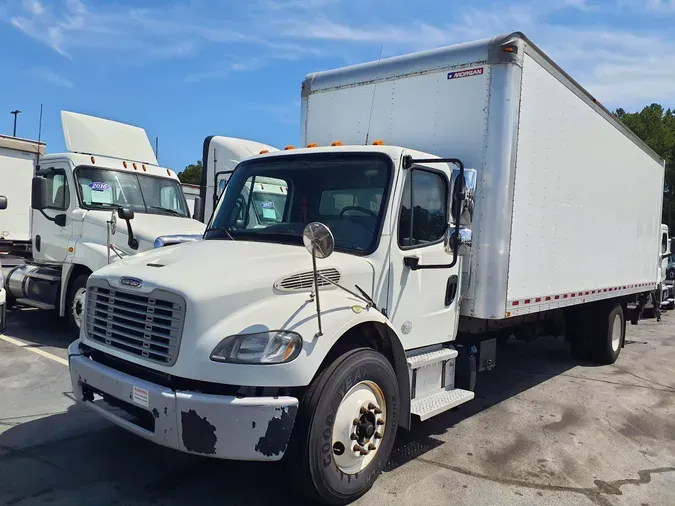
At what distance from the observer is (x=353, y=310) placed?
12.1 ft

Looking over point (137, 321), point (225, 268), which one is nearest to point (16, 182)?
point (137, 321)

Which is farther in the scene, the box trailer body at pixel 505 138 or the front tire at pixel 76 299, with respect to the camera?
the front tire at pixel 76 299

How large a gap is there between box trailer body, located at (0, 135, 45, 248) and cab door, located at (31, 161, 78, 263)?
7281 mm

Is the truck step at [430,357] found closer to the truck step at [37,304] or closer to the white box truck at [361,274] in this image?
the white box truck at [361,274]

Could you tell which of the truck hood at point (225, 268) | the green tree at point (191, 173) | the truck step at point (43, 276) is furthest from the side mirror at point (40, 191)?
the green tree at point (191, 173)

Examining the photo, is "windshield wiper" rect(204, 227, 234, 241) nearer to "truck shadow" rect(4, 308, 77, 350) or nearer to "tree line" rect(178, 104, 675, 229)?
"truck shadow" rect(4, 308, 77, 350)

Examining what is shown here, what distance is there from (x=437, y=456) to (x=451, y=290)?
54.1 inches

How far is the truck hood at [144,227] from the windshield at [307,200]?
3534mm

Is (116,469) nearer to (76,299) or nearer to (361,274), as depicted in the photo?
(361,274)

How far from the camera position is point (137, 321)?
140 inches

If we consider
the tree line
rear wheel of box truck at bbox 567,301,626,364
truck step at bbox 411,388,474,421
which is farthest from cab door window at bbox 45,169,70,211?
the tree line

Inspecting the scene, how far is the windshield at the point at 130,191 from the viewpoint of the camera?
8.73m

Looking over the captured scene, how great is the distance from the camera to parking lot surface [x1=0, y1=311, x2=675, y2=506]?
12.6 feet

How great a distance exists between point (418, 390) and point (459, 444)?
0.90m
